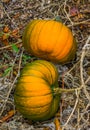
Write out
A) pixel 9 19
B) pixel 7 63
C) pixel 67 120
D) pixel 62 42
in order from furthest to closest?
pixel 9 19, pixel 7 63, pixel 62 42, pixel 67 120

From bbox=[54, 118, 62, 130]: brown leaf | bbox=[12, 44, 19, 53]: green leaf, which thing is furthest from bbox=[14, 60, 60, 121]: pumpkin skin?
bbox=[12, 44, 19, 53]: green leaf

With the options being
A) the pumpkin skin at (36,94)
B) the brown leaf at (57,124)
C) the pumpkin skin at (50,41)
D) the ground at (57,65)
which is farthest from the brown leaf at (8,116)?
the pumpkin skin at (50,41)

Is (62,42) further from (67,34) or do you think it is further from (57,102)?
(57,102)

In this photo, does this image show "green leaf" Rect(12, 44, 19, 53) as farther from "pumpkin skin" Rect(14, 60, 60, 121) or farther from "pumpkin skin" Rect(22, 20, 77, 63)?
"pumpkin skin" Rect(14, 60, 60, 121)

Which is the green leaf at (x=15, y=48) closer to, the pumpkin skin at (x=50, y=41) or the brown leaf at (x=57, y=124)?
the pumpkin skin at (x=50, y=41)

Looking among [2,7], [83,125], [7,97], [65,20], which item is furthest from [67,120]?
[2,7]
